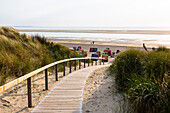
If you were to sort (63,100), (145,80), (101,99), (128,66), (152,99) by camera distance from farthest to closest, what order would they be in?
(128,66) < (101,99) < (63,100) < (145,80) < (152,99)

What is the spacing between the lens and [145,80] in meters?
4.12

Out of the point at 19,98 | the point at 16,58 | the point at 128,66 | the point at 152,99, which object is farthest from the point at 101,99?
the point at 16,58

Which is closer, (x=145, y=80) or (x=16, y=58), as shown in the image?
(x=145, y=80)

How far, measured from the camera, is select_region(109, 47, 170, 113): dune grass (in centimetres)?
359

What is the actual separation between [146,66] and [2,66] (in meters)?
4.65

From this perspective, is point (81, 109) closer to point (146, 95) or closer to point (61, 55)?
point (146, 95)

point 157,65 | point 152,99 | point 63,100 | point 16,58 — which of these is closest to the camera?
point 152,99

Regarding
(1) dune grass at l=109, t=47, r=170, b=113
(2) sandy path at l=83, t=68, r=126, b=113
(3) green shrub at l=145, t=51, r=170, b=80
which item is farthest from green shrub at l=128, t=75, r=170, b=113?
(3) green shrub at l=145, t=51, r=170, b=80

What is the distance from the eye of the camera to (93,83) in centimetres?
672

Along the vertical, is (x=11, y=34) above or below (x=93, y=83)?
above

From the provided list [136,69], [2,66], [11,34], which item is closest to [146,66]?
[136,69]

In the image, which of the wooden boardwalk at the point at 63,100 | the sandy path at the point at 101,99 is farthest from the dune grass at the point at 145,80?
the wooden boardwalk at the point at 63,100

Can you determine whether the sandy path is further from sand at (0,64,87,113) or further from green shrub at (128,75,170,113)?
sand at (0,64,87,113)

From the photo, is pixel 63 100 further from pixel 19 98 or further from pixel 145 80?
pixel 145 80
